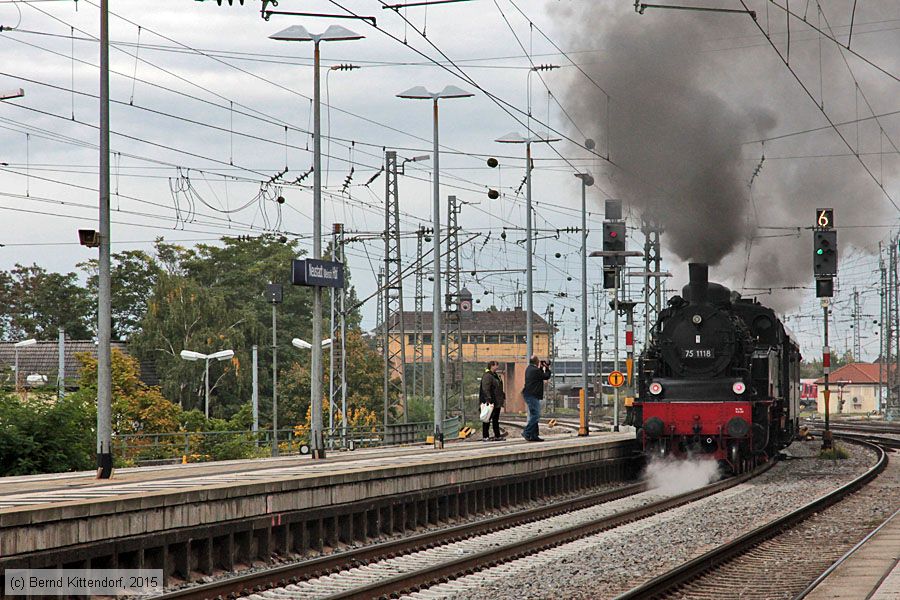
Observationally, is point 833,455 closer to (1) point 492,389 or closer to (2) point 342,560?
(1) point 492,389

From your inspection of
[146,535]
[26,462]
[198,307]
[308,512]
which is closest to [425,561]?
[308,512]

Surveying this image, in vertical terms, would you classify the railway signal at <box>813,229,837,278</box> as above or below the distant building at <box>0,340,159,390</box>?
above

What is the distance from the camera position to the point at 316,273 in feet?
81.3

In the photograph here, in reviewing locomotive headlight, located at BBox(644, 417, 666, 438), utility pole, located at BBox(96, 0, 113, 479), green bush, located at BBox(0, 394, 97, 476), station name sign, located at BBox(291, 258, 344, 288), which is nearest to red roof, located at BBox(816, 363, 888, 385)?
locomotive headlight, located at BBox(644, 417, 666, 438)

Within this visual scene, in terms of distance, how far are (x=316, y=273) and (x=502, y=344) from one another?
11065cm

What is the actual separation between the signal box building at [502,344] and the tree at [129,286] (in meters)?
36.9

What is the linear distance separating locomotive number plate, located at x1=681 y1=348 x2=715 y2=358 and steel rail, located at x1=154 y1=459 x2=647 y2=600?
5645 millimetres

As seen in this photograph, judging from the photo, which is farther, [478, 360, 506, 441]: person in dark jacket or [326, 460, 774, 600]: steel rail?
[478, 360, 506, 441]: person in dark jacket

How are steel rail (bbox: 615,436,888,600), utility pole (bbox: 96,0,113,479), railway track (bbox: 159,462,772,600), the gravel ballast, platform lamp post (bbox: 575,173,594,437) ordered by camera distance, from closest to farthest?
steel rail (bbox: 615,436,888,600) < railway track (bbox: 159,462,772,600) < the gravel ballast < utility pole (bbox: 96,0,113,479) < platform lamp post (bbox: 575,173,594,437)

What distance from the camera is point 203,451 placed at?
147ft

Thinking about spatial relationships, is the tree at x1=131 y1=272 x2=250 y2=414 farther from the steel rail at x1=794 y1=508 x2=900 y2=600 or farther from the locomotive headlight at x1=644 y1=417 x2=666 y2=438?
the steel rail at x1=794 y1=508 x2=900 y2=600

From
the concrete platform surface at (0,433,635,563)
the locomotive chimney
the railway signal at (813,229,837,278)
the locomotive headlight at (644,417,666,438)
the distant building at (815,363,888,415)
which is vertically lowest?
the distant building at (815,363,888,415)

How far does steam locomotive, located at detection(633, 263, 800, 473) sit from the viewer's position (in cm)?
2661

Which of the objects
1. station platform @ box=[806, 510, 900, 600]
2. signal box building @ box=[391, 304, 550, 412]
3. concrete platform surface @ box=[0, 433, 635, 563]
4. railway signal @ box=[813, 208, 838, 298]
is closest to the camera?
concrete platform surface @ box=[0, 433, 635, 563]
